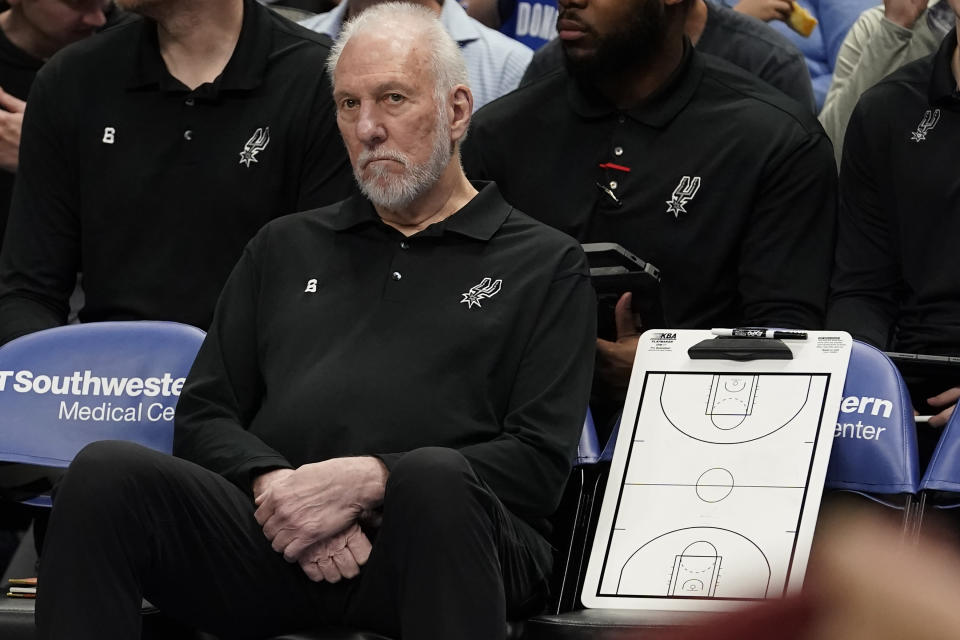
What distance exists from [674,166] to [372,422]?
4.49 feet

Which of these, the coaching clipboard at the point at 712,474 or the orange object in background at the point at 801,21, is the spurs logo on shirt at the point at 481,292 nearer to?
the coaching clipboard at the point at 712,474

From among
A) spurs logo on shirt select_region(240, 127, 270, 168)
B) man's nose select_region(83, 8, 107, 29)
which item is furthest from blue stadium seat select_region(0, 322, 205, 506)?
man's nose select_region(83, 8, 107, 29)

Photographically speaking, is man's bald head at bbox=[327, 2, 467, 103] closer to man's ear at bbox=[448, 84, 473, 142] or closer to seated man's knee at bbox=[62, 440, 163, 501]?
man's ear at bbox=[448, 84, 473, 142]

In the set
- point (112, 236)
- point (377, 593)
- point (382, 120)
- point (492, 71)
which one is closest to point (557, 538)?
point (377, 593)

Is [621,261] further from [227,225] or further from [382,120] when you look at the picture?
[227,225]

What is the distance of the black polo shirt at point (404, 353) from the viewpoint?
2.90 metres

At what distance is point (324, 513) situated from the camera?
2727mm

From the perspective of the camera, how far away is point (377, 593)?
270 centimetres

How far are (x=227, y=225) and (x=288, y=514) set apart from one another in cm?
124

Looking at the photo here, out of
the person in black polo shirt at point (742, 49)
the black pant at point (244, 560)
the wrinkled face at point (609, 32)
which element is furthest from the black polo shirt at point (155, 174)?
the black pant at point (244, 560)

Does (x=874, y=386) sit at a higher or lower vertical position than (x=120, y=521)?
higher

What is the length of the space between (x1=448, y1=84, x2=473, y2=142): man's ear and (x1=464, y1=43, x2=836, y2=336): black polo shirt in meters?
0.60

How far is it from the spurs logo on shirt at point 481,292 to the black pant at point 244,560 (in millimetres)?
495

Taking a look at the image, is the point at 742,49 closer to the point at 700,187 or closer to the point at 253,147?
the point at 700,187
